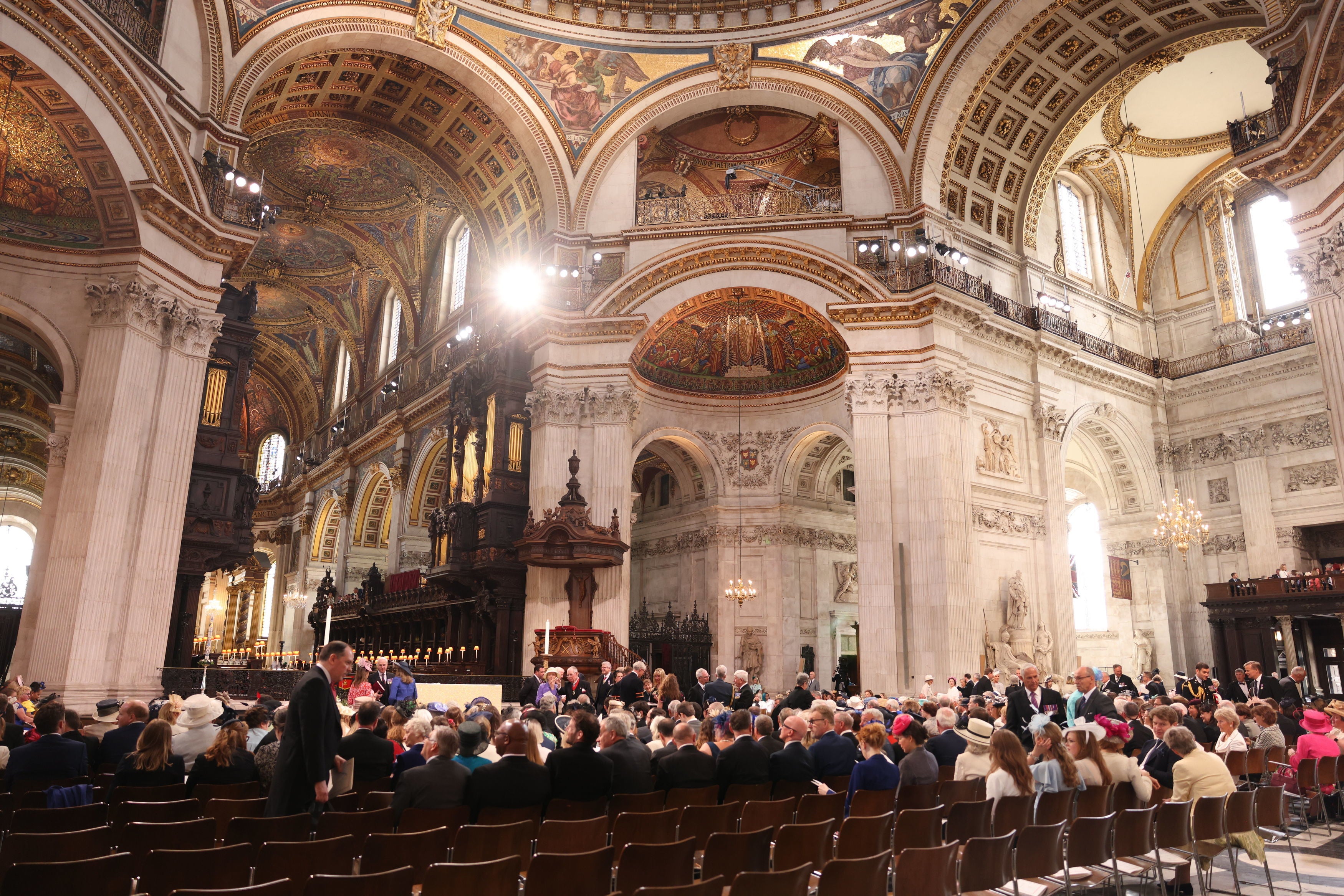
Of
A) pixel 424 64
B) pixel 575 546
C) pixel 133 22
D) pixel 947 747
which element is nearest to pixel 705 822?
pixel 947 747

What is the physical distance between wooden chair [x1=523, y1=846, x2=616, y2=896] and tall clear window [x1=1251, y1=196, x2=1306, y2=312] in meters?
25.8

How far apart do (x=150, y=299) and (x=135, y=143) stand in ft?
7.94

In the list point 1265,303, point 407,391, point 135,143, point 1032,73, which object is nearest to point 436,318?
point 407,391

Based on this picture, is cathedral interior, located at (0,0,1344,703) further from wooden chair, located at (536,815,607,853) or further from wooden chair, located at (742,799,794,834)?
wooden chair, located at (536,815,607,853)

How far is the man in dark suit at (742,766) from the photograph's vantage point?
6359 millimetres

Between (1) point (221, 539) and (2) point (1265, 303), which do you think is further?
(2) point (1265, 303)

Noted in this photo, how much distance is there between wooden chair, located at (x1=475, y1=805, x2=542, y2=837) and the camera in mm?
5254

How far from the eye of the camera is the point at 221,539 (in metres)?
17.7

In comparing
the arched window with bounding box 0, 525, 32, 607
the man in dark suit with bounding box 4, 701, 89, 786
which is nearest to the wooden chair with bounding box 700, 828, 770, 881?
the man in dark suit with bounding box 4, 701, 89, 786

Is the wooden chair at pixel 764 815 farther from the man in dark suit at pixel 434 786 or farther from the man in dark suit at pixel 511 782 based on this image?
the man in dark suit at pixel 434 786

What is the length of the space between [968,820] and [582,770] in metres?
2.39

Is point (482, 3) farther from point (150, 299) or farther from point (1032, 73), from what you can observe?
point (1032, 73)

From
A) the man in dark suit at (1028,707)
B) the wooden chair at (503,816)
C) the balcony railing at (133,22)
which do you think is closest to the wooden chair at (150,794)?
the wooden chair at (503,816)

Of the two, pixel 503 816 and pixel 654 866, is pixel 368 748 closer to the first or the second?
pixel 503 816
